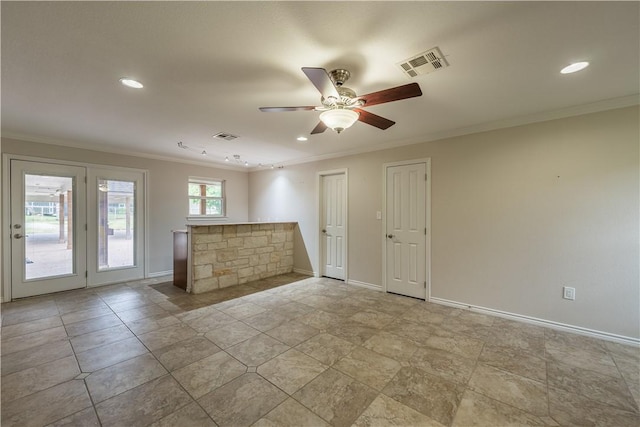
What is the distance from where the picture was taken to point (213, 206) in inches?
247

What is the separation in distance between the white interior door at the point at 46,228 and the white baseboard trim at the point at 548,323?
565 centimetres

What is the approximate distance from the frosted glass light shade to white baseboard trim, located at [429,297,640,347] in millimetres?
2901

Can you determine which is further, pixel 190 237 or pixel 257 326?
pixel 190 237

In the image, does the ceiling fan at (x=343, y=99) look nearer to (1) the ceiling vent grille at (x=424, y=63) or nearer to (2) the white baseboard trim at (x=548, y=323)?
(1) the ceiling vent grille at (x=424, y=63)

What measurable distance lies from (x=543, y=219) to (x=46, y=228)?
678cm

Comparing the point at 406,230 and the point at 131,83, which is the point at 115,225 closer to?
the point at 131,83

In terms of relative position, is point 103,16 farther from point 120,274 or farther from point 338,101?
point 120,274

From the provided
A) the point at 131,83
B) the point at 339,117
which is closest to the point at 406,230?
the point at 339,117

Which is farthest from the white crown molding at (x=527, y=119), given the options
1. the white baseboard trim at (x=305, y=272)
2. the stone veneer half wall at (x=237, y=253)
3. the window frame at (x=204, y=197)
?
the window frame at (x=204, y=197)

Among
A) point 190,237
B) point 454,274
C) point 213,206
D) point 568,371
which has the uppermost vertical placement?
point 213,206

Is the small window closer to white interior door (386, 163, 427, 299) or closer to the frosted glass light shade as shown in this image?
white interior door (386, 163, 427, 299)

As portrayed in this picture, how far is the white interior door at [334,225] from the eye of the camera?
493 cm

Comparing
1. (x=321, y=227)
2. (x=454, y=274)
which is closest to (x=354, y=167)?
(x=321, y=227)

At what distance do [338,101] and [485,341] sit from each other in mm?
2720
